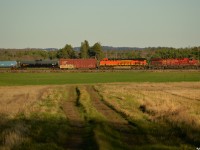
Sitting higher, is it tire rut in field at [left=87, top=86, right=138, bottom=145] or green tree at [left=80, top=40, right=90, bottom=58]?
green tree at [left=80, top=40, right=90, bottom=58]

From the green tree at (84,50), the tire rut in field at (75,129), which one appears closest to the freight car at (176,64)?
the green tree at (84,50)

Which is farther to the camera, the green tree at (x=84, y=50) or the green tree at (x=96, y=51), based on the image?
the green tree at (x=84, y=50)

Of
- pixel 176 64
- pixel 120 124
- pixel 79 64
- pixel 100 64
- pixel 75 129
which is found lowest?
pixel 176 64

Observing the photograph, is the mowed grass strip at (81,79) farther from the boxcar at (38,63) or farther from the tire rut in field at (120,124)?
the tire rut in field at (120,124)

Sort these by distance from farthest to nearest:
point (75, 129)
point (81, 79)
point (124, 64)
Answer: point (124, 64), point (81, 79), point (75, 129)

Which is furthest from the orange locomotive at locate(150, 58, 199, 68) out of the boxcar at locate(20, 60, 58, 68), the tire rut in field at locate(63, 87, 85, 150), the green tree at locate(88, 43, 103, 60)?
the tire rut in field at locate(63, 87, 85, 150)

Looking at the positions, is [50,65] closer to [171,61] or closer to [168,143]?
[171,61]

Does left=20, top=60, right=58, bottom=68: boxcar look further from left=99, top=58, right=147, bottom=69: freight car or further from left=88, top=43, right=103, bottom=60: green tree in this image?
left=88, top=43, right=103, bottom=60: green tree

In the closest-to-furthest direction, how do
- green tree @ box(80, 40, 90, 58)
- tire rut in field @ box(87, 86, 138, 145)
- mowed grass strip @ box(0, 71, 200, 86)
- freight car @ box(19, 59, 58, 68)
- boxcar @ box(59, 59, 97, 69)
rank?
tire rut in field @ box(87, 86, 138, 145) < mowed grass strip @ box(0, 71, 200, 86) < boxcar @ box(59, 59, 97, 69) < freight car @ box(19, 59, 58, 68) < green tree @ box(80, 40, 90, 58)

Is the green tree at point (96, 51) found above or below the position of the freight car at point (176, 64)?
above

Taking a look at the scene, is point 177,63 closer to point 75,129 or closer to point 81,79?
point 81,79

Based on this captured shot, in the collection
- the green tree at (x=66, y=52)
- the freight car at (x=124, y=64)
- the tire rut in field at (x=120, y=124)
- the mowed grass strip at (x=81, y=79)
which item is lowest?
the mowed grass strip at (x=81, y=79)

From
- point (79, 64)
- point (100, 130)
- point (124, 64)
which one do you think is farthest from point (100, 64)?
point (100, 130)

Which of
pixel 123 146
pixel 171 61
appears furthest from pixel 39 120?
pixel 171 61
